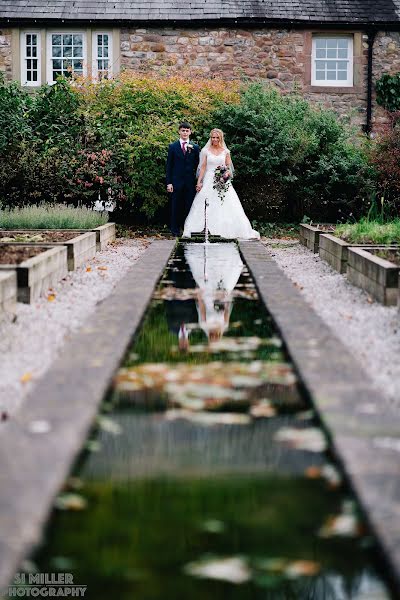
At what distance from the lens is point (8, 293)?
7125 millimetres

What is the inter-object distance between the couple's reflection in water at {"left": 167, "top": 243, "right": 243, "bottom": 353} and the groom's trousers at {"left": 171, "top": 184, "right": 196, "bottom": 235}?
242 centimetres

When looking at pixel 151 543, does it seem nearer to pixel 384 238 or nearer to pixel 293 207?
pixel 384 238

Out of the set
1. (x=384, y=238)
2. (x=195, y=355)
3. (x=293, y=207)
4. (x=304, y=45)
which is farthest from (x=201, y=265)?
(x=304, y=45)

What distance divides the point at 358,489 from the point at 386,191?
13.4m

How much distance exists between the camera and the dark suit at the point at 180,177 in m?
15.2

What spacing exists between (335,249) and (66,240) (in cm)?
340

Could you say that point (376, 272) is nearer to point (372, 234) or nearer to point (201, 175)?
point (372, 234)

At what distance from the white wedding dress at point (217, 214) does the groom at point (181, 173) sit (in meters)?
0.21

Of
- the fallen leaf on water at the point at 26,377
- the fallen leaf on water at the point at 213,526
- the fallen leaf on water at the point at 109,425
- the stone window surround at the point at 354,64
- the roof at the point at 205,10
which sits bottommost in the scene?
the fallen leaf on water at the point at 213,526

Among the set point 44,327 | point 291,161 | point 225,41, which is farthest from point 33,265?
point 225,41

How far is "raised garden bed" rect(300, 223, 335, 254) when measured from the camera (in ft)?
43.0

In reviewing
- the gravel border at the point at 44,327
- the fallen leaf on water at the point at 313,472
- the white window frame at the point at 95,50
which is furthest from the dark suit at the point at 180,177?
the fallen leaf on water at the point at 313,472

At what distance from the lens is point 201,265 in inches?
433

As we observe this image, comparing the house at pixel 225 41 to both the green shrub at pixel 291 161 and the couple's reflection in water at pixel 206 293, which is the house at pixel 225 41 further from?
the couple's reflection in water at pixel 206 293
